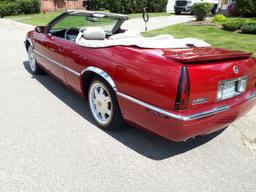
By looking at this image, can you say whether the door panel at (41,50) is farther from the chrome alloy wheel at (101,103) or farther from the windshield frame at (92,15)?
the chrome alloy wheel at (101,103)

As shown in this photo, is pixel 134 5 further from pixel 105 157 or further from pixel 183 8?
pixel 105 157

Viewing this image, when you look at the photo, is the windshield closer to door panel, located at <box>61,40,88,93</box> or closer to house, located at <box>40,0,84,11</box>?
door panel, located at <box>61,40,88,93</box>

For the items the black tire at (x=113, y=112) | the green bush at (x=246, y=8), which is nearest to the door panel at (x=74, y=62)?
the black tire at (x=113, y=112)

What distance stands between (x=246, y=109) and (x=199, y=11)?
47.2ft

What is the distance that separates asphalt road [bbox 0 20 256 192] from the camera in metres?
2.83

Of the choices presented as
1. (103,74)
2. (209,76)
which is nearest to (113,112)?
(103,74)

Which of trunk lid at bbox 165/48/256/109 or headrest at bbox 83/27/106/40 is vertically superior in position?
headrest at bbox 83/27/106/40

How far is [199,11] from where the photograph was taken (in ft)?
55.0

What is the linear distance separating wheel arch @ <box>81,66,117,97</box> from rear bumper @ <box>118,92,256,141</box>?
225mm

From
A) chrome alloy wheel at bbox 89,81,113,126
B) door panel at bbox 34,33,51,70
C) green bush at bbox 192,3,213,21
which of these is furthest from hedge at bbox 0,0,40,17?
chrome alloy wheel at bbox 89,81,113,126

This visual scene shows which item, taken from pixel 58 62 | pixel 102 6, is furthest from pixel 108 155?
pixel 102 6

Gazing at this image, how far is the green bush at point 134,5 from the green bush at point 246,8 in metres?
9.83

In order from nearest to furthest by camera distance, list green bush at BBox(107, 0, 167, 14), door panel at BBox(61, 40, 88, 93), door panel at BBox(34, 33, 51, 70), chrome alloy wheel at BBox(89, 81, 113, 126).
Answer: chrome alloy wheel at BBox(89, 81, 113, 126), door panel at BBox(61, 40, 88, 93), door panel at BBox(34, 33, 51, 70), green bush at BBox(107, 0, 167, 14)

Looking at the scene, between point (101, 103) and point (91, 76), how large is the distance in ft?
1.31
